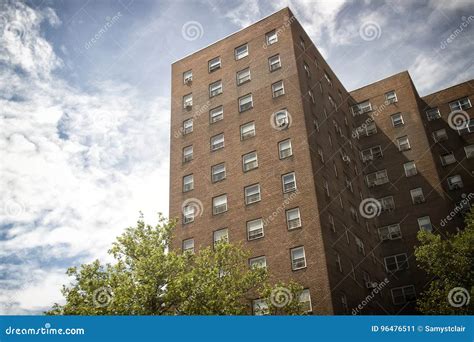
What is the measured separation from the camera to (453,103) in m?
53.2

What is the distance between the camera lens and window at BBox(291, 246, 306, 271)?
Answer: 103ft

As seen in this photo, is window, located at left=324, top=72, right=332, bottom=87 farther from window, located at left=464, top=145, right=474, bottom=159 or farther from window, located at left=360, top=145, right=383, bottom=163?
window, located at left=464, top=145, right=474, bottom=159

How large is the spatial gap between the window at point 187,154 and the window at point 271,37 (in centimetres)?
1243

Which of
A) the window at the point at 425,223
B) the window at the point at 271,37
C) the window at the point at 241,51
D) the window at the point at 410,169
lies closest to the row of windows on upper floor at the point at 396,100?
the window at the point at 410,169

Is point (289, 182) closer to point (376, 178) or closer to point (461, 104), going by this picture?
point (376, 178)

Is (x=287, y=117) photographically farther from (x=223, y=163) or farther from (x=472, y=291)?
(x=472, y=291)

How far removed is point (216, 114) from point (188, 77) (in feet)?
23.4

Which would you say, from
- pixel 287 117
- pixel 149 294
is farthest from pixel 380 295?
pixel 149 294

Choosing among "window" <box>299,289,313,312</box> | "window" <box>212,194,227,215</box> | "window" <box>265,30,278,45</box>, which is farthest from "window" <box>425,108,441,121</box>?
"window" <box>299,289,313,312</box>

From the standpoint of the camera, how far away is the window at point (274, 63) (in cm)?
4066

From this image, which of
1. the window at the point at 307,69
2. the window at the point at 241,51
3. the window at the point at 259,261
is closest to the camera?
the window at the point at 259,261

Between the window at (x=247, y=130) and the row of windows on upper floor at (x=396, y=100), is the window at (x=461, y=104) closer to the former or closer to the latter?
the row of windows on upper floor at (x=396, y=100)

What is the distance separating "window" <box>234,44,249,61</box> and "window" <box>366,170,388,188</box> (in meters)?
19.2

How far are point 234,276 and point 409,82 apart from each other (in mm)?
37847
